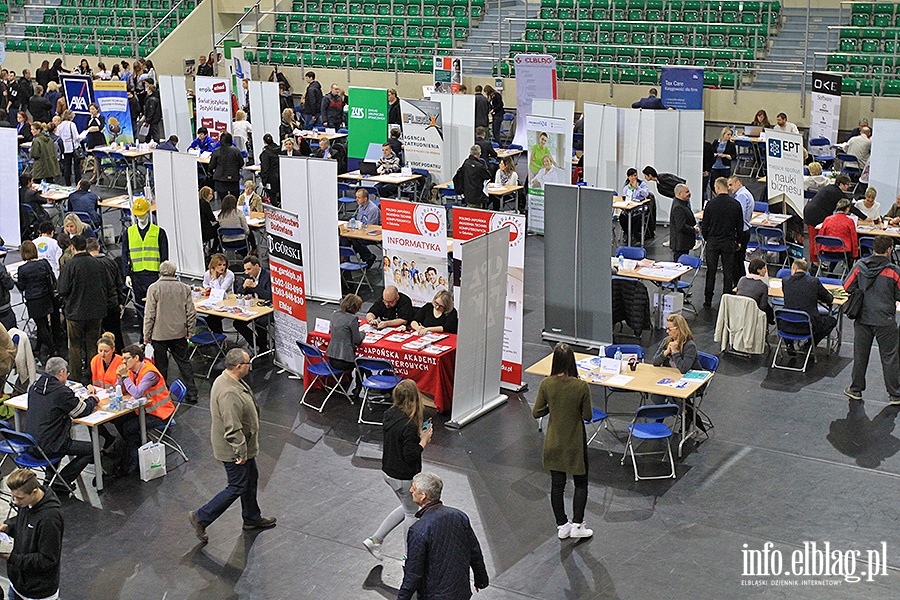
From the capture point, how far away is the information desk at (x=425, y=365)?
1082 cm

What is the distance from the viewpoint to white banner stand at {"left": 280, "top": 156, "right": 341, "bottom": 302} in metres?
13.8

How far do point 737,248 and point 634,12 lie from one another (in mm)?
13306

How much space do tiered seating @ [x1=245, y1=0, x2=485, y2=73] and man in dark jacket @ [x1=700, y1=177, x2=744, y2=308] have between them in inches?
587

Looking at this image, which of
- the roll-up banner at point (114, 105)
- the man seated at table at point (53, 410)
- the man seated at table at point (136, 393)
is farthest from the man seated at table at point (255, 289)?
the roll-up banner at point (114, 105)

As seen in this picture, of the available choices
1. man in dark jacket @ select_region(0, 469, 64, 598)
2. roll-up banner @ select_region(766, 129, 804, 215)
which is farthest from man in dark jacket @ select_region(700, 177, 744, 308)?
man in dark jacket @ select_region(0, 469, 64, 598)

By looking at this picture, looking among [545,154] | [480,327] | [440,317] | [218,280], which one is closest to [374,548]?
[480,327]

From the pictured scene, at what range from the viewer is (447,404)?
11.0m

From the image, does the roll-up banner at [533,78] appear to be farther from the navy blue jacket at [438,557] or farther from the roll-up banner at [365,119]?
the navy blue jacket at [438,557]

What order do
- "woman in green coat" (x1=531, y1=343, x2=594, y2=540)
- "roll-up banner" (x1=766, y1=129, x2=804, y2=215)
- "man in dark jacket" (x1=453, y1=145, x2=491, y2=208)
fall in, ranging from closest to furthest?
"woman in green coat" (x1=531, y1=343, x2=594, y2=540) → "roll-up banner" (x1=766, y1=129, x2=804, y2=215) → "man in dark jacket" (x1=453, y1=145, x2=491, y2=208)

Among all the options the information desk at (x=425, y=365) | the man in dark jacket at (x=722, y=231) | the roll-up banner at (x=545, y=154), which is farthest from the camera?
the roll-up banner at (x=545, y=154)

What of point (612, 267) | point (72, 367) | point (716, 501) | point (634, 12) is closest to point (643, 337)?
point (612, 267)

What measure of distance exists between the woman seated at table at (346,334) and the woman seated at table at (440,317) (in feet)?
2.46

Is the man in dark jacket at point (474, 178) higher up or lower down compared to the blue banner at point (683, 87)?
lower down

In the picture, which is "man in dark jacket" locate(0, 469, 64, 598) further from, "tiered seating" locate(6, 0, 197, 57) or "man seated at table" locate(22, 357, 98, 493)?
"tiered seating" locate(6, 0, 197, 57)
